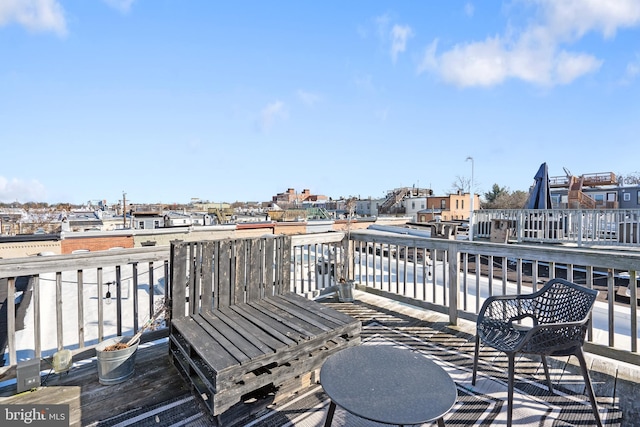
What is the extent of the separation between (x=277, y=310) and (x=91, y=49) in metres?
7.69

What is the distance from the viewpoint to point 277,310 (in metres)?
2.66

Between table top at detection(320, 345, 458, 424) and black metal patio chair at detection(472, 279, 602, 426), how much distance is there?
59cm

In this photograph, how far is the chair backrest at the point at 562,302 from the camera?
1967 millimetres

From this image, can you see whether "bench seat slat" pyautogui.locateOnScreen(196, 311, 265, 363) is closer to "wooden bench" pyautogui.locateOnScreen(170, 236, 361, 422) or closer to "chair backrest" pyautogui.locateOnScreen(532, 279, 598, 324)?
"wooden bench" pyautogui.locateOnScreen(170, 236, 361, 422)

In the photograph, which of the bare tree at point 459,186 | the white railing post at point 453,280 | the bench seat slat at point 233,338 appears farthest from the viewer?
the bare tree at point 459,186

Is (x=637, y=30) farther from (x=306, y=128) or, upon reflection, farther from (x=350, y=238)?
(x=306, y=128)

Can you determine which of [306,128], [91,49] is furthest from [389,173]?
[91,49]

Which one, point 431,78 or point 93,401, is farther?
point 431,78

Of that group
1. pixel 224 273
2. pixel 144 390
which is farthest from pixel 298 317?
pixel 144 390

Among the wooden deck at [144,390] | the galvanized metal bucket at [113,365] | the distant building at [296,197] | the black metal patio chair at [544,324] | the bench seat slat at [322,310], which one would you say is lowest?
the wooden deck at [144,390]

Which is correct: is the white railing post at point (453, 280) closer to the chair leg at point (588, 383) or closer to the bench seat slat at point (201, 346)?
the chair leg at point (588, 383)

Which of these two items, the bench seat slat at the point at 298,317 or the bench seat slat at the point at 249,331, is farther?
the bench seat slat at the point at 298,317

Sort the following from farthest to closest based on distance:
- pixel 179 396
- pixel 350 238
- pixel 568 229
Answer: pixel 568 229, pixel 350 238, pixel 179 396

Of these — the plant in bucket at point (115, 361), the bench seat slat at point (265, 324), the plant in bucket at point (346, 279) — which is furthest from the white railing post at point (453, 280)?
the plant in bucket at point (115, 361)
